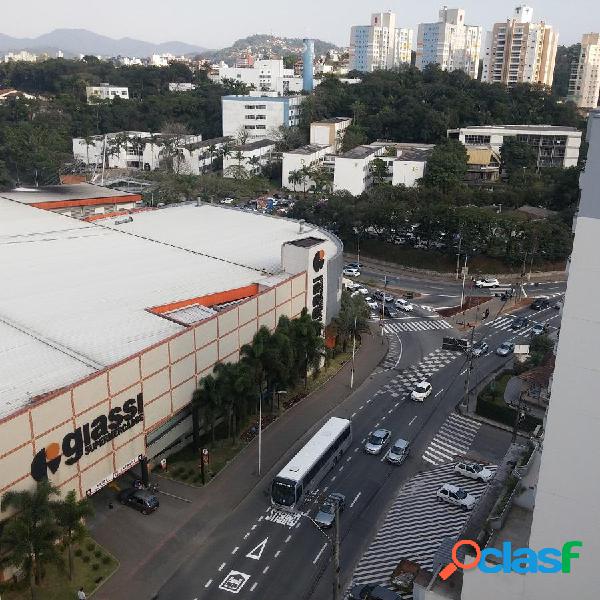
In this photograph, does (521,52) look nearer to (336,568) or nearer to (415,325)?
(415,325)

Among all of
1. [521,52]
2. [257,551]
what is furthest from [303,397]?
[521,52]

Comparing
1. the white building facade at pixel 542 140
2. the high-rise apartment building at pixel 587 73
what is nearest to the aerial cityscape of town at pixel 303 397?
the white building facade at pixel 542 140

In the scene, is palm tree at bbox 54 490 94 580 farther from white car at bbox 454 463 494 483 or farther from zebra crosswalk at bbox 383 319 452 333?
zebra crosswalk at bbox 383 319 452 333

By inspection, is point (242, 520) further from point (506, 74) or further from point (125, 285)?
point (506, 74)

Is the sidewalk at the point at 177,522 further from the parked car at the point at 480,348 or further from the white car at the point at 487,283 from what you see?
the white car at the point at 487,283

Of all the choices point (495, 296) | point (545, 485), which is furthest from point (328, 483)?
point (495, 296)

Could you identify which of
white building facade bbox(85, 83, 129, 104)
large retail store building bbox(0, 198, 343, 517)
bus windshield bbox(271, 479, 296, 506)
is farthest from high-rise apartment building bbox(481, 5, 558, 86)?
bus windshield bbox(271, 479, 296, 506)
